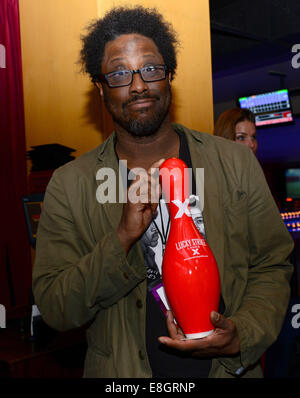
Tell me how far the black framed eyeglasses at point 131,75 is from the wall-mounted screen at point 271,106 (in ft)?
19.8

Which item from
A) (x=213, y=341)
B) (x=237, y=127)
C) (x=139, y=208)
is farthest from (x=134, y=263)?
(x=237, y=127)

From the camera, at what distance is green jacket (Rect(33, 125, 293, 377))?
120 cm

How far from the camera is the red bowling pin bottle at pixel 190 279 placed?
1050mm

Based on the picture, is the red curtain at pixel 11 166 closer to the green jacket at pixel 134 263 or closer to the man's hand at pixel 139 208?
the green jacket at pixel 134 263

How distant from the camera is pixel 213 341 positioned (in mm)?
1036

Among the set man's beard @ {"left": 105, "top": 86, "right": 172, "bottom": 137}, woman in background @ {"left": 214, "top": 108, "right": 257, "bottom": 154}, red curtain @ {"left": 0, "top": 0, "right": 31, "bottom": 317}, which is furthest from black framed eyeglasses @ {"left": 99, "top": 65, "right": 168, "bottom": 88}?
red curtain @ {"left": 0, "top": 0, "right": 31, "bottom": 317}

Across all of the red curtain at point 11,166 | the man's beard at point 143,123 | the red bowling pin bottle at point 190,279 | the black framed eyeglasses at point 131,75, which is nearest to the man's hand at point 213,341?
the red bowling pin bottle at point 190,279

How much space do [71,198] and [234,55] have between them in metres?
5.07

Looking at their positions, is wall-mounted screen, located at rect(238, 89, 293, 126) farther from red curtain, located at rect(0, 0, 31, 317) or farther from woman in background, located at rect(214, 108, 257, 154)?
red curtain, located at rect(0, 0, 31, 317)

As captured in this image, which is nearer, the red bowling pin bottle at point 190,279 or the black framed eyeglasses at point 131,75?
the red bowling pin bottle at point 190,279

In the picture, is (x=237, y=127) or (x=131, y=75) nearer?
(x=131, y=75)

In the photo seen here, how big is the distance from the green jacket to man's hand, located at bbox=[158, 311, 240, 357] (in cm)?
9

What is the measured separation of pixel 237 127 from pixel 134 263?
2001 millimetres

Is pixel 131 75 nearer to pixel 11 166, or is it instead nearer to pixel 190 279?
pixel 190 279
